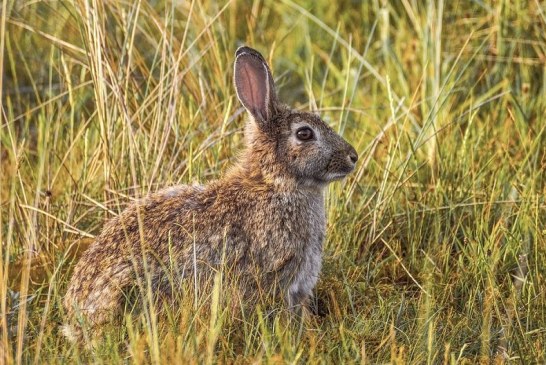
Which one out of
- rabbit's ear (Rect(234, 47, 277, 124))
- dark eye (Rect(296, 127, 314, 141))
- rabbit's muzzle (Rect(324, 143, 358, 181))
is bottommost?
rabbit's muzzle (Rect(324, 143, 358, 181))

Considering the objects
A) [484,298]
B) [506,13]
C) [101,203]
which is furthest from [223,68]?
[484,298]

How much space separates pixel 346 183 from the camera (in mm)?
5254

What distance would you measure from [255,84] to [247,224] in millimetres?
640

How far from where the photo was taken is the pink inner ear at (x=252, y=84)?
4.61m

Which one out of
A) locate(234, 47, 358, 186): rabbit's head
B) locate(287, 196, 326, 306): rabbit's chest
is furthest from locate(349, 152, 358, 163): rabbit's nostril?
locate(287, 196, 326, 306): rabbit's chest

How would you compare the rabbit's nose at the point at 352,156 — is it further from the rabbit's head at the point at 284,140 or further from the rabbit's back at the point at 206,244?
the rabbit's back at the point at 206,244

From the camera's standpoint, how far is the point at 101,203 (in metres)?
4.96

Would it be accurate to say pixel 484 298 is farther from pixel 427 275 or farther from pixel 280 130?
pixel 280 130

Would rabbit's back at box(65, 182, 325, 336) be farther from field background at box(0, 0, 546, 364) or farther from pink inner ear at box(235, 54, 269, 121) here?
pink inner ear at box(235, 54, 269, 121)

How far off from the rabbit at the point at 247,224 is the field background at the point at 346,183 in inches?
6.9

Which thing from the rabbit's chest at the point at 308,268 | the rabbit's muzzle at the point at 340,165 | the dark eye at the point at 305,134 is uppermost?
the dark eye at the point at 305,134

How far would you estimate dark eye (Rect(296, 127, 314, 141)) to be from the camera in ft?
15.2

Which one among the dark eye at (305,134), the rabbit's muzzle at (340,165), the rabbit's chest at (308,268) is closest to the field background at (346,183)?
the rabbit's chest at (308,268)

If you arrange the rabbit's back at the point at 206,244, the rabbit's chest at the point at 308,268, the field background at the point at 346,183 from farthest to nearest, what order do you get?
the rabbit's chest at the point at 308,268 → the rabbit's back at the point at 206,244 → the field background at the point at 346,183
